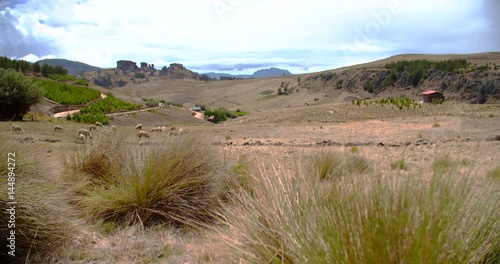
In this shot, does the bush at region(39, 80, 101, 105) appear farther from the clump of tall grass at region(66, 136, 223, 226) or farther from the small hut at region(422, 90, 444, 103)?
the clump of tall grass at region(66, 136, 223, 226)

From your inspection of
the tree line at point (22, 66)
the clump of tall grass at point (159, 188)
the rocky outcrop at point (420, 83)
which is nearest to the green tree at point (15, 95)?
the clump of tall grass at point (159, 188)

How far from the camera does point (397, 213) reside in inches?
90.0

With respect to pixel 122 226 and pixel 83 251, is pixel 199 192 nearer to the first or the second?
pixel 122 226

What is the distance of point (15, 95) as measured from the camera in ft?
83.3

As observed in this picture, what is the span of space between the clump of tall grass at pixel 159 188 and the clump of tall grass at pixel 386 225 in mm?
1776

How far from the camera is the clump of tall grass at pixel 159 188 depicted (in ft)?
15.3

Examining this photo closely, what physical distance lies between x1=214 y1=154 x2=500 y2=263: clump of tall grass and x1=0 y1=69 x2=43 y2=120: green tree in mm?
26249

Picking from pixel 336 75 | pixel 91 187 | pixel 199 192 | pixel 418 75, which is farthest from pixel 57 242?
pixel 336 75

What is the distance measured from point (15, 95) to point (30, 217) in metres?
25.3

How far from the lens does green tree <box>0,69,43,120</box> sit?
25.0 m

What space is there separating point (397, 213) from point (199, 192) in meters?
3.04

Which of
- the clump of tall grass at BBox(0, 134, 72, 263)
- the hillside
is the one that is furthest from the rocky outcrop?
the clump of tall grass at BBox(0, 134, 72, 263)

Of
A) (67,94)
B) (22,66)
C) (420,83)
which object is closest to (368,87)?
(420,83)

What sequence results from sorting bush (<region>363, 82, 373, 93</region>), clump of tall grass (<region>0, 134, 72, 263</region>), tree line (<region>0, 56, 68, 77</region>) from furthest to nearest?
bush (<region>363, 82, 373, 93</region>)
tree line (<region>0, 56, 68, 77</region>)
clump of tall grass (<region>0, 134, 72, 263</region>)
